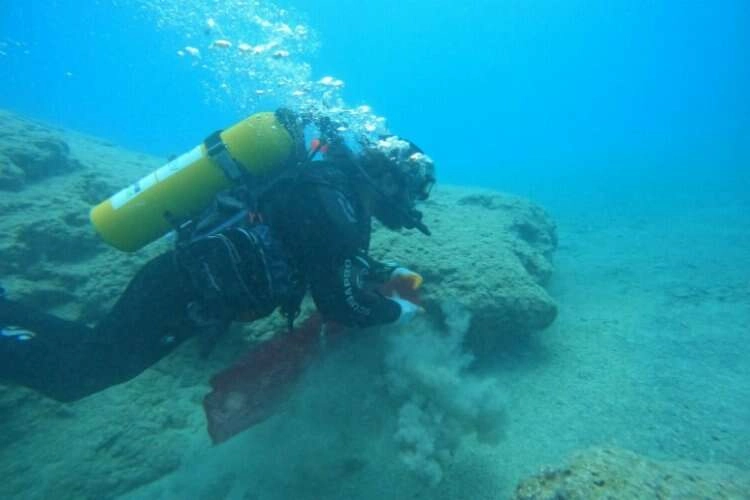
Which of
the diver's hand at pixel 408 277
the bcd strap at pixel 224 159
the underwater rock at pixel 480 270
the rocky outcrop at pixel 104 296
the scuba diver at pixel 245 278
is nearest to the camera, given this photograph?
the scuba diver at pixel 245 278

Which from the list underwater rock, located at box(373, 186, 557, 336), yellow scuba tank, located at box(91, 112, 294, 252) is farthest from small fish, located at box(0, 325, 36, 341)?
underwater rock, located at box(373, 186, 557, 336)

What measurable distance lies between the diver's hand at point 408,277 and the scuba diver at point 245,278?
50 centimetres

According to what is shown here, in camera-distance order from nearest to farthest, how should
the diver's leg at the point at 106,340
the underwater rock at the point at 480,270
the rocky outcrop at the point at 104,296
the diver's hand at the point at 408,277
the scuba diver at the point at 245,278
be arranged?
1. the scuba diver at the point at 245,278
2. the diver's leg at the point at 106,340
3. the rocky outcrop at the point at 104,296
4. the diver's hand at the point at 408,277
5. the underwater rock at the point at 480,270

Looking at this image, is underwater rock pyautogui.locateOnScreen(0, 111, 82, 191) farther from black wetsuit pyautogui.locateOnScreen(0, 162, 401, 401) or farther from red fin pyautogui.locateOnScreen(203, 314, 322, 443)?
red fin pyautogui.locateOnScreen(203, 314, 322, 443)

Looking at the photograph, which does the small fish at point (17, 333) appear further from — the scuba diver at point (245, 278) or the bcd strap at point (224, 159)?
the bcd strap at point (224, 159)

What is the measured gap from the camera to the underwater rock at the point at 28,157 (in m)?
5.88

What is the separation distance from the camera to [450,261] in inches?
205

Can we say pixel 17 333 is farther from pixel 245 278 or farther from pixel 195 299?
pixel 245 278

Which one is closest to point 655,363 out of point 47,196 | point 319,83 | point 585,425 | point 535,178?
point 585,425

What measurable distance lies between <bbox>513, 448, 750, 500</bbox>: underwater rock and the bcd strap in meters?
3.33

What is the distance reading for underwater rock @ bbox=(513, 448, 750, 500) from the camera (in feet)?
7.54

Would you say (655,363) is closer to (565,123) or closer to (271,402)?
(271,402)

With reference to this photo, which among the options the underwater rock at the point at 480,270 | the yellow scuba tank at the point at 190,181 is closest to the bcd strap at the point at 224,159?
the yellow scuba tank at the point at 190,181

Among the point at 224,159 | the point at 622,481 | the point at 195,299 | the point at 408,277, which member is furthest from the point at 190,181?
the point at 622,481
